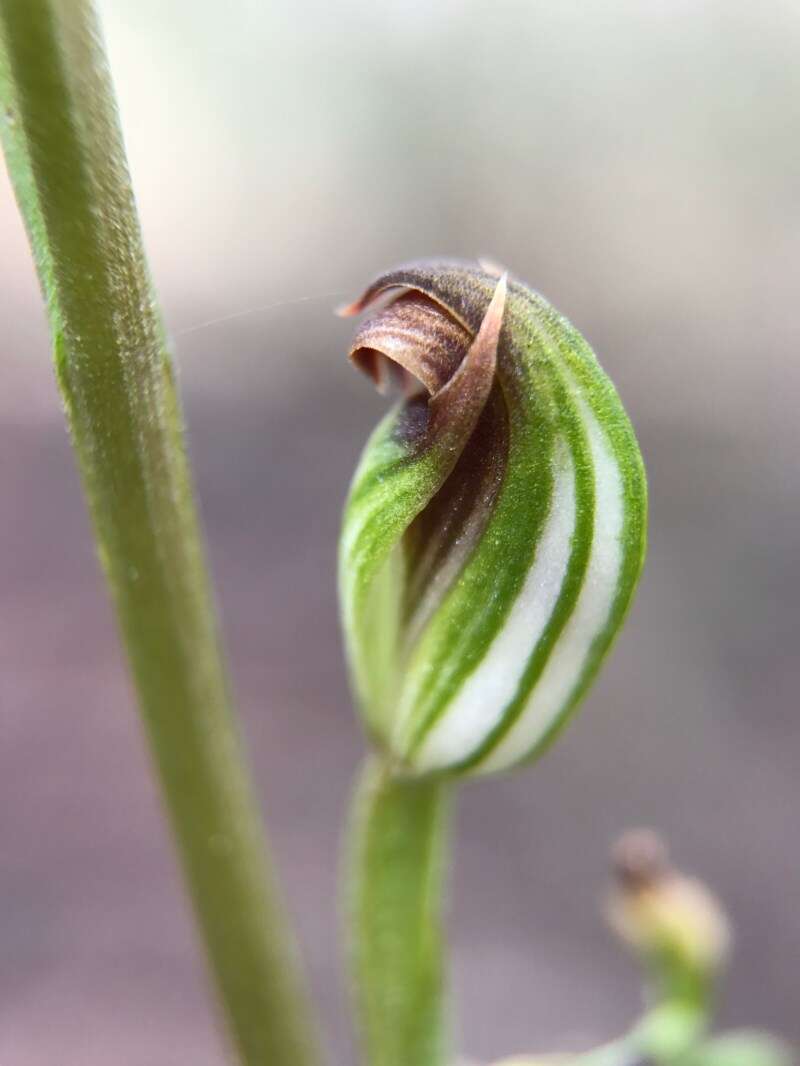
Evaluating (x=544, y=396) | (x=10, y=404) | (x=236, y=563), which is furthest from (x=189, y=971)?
(x=10, y=404)

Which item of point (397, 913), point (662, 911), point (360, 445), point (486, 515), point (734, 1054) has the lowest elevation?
point (734, 1054)

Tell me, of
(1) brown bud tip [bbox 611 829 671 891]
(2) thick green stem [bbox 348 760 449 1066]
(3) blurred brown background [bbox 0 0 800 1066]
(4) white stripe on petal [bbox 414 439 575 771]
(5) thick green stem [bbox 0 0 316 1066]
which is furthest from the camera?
(3) blurred brown background [bbox 0 0 800 1066]

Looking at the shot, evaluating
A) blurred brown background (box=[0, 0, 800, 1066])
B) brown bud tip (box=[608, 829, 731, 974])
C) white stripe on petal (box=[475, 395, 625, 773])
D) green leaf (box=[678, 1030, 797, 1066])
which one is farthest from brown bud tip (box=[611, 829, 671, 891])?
blurred brown background (box=[0, 0, 800, 1066])

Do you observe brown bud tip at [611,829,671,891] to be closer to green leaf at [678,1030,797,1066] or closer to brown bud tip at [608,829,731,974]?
brown bud tip at [608,829,731,974]

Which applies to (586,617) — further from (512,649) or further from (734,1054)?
(734,1054)

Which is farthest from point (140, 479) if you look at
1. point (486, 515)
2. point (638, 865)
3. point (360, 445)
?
point (360, 445)

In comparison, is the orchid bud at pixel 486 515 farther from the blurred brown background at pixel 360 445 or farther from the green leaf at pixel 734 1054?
the blurred brown background at pixel 360 445
